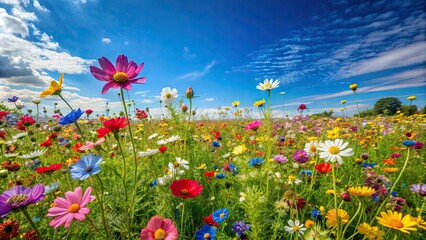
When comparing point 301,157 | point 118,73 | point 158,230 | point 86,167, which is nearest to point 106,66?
point 118,73

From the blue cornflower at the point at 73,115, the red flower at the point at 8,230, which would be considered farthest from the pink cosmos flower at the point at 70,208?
the blue cornflower at the point at 73,115

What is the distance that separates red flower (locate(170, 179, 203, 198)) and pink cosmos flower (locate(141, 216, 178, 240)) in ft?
0.56

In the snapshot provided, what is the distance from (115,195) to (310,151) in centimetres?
147

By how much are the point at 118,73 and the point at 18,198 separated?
60 cm

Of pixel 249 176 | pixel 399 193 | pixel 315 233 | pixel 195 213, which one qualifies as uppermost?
pixel 249 176

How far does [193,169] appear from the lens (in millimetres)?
2109

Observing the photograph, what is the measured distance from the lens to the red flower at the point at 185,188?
1029 millimetres

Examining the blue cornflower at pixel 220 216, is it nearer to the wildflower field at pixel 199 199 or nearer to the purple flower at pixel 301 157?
the wildflower field at pixel 199 199

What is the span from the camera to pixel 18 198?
0.83 metres

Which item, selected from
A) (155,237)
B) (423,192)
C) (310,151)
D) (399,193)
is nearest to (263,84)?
(310,151)

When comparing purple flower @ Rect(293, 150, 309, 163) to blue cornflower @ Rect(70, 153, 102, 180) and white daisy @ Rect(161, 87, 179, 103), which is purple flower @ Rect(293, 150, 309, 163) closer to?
white daisy @ Rect(161, 87, 179, 103)

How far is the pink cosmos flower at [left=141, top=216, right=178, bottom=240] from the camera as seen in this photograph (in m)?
0.83

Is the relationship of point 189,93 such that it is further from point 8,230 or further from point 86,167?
point 8,230

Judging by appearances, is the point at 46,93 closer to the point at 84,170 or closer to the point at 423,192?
the point at 84,170
